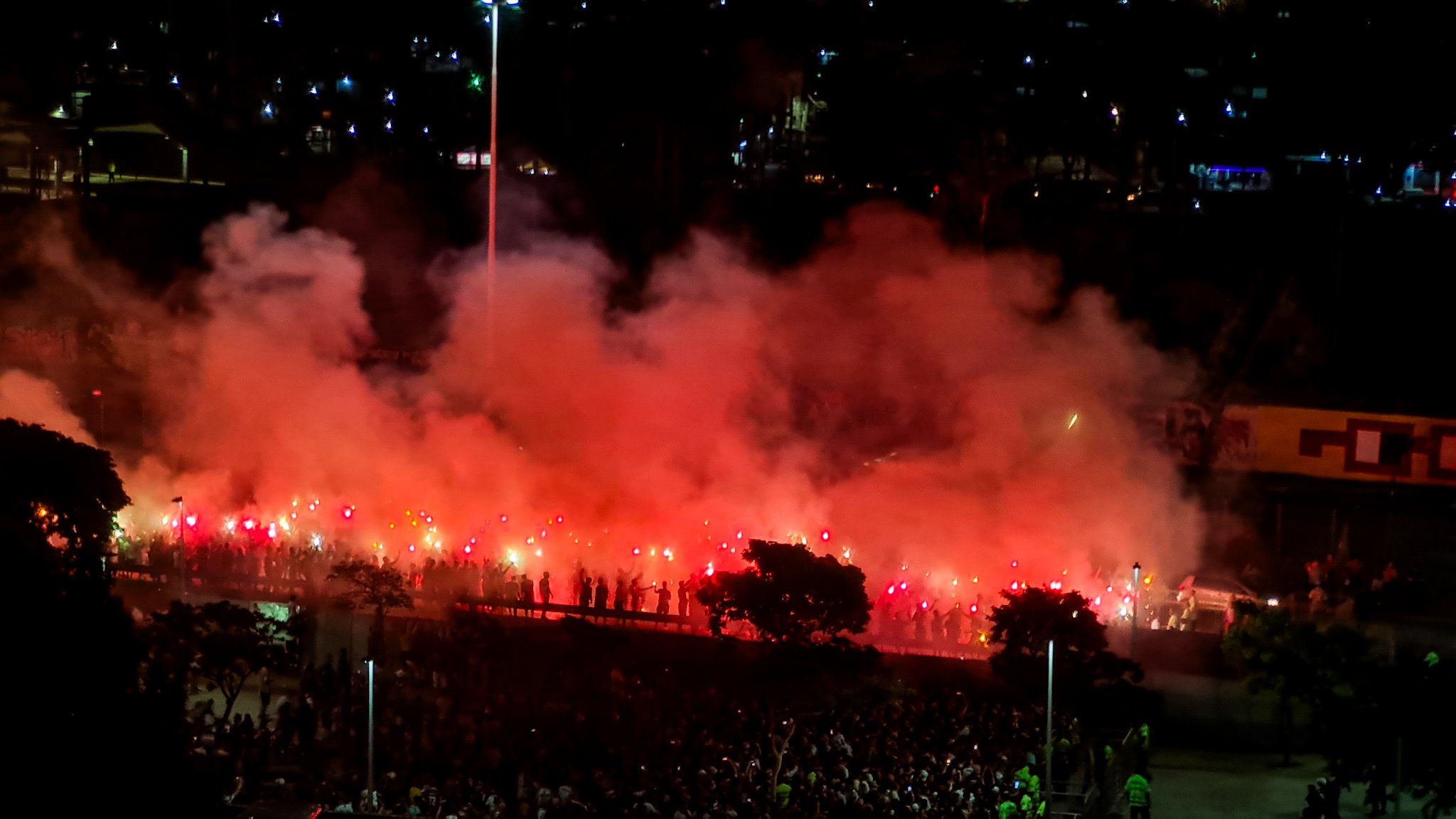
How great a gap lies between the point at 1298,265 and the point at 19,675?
22.8 metres

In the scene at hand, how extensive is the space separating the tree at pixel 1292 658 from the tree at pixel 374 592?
7665mm

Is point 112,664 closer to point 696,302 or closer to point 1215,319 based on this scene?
point 696,302

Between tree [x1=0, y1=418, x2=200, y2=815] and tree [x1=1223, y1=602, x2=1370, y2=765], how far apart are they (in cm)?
1121

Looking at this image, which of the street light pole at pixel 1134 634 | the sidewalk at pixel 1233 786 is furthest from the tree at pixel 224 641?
the sidewalk at pixel 1233 786

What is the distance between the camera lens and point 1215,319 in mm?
24125

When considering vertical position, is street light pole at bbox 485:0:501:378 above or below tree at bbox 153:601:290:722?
above

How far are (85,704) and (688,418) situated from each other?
15941mm

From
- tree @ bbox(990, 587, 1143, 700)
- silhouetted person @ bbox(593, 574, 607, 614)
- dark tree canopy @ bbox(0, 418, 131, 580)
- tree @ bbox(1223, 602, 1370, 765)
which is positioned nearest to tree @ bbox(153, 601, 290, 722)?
dark tree canopy @ bbox(0, 418, 131, 580)

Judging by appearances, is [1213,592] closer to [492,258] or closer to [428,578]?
[428,578]

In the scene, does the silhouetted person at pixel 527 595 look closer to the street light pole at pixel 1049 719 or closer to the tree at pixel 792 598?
the tree at pixel 792 598

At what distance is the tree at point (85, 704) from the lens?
208 inches

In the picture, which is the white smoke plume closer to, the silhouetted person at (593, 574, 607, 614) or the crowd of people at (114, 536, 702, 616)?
the crowd of people at (114, 536, 702, 616)

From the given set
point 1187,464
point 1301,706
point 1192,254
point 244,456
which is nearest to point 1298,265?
point 1192,254

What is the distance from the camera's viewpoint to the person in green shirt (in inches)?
507
